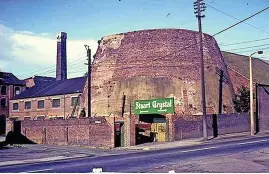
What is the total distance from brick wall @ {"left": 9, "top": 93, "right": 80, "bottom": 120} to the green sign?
22.7 m

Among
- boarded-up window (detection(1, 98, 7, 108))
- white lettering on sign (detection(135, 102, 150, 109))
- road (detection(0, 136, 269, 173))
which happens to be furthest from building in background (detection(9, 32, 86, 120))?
road (detection(0, 136, 269, 173))

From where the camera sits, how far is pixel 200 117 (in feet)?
104

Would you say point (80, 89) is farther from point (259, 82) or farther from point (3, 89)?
point (259, 82)

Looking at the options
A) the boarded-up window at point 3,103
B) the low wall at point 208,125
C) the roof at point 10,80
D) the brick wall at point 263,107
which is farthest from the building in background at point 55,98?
the brick wall at point 263,107

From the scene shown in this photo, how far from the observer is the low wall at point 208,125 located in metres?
29.7

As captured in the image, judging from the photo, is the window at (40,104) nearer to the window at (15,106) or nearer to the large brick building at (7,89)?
the window at (15,106)

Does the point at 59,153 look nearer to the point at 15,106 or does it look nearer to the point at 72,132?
the point at 72,132

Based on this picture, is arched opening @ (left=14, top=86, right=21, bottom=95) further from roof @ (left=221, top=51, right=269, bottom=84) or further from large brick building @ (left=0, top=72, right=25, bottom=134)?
roof @ (left=221, top=51, right=269, bottom=84)

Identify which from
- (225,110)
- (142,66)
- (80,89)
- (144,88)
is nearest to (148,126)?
(144,88)

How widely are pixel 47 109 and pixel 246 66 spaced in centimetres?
3389

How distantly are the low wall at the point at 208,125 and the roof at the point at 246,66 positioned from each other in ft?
32.2

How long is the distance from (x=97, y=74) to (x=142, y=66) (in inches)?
256

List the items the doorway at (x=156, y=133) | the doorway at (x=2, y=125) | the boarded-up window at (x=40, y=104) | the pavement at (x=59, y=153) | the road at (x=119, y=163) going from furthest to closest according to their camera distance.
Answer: the doorway at (x=2, y=125) → the boarded-up window at (x=40, y=104) → the doorway at (x=156, y=133) → the pavement at (x=59, y=153) → the road at (x=119, y=163)

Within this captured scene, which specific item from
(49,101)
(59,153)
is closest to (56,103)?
(49,101)
